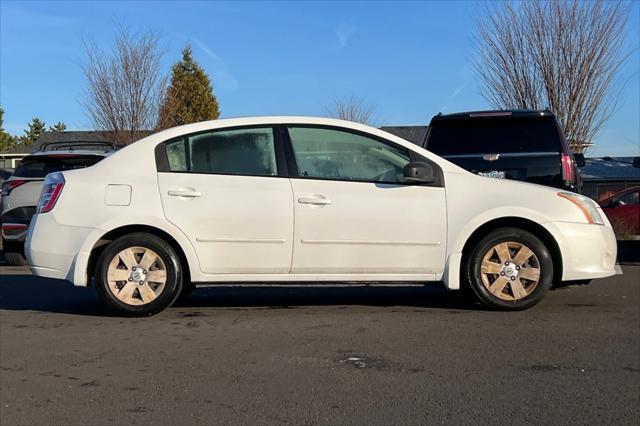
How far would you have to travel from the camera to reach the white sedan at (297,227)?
5934 mm

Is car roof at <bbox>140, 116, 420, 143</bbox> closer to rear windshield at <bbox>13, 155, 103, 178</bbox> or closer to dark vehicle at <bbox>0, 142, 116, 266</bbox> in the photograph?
dark vehicle at <bbox>0, 142, 116, 266</bbox>

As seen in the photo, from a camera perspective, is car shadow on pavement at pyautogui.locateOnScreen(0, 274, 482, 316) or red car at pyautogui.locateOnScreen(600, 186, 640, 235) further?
red car at pyautogui.locateOnScreen(600, 186, 640, 235)

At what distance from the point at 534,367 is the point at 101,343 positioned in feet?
10.8

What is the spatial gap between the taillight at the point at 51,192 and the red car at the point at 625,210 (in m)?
11.0

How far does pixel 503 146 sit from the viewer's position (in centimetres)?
784

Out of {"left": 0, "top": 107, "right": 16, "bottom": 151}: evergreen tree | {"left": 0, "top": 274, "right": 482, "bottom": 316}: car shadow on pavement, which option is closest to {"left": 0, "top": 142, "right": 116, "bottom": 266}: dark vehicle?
{"left": 0, "top": 274, "right": 482, "bottom": 316}: car shadow on pavement

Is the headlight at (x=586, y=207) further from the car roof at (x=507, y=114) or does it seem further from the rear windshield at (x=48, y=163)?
the rear windshield at (x=48, y=163)

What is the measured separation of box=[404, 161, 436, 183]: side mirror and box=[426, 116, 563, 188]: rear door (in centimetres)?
190

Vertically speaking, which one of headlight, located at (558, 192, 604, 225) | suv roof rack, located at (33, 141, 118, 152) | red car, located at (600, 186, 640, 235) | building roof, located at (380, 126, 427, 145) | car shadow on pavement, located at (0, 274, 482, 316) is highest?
building roof, located at (380, 126, 427, 145)

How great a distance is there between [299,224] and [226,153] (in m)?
Answer: 0.94

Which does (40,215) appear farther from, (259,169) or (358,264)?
(358,264)

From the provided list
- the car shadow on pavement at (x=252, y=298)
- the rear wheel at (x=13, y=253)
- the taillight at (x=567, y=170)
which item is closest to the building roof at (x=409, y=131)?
the rear wheel at (x=13, y=253)

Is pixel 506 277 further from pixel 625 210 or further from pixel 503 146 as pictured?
pixel 625 210

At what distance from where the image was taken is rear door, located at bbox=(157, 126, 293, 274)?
19.4 ft
